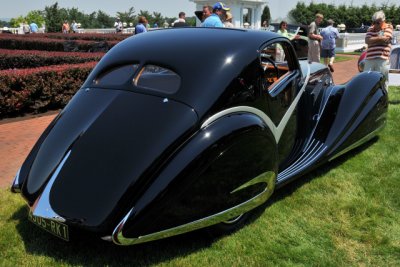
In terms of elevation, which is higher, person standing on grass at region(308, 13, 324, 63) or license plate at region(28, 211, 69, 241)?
license plate at region(28, 211, 69, 241)

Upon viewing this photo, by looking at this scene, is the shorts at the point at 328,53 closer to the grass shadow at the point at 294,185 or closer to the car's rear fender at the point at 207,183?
the grass shadow at the point at 294,185

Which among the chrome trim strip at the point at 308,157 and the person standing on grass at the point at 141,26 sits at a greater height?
the person standing on grass at the point at 141,26

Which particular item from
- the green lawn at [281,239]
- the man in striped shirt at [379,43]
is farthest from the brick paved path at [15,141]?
the man in striped shirt at [379,43]

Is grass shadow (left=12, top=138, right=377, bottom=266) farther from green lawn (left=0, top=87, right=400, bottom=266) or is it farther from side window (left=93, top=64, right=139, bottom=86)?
side window (left=93, top=64, right=139, bottom=86)

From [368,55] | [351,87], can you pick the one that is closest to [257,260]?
[351,87]

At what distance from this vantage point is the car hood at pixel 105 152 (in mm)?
2822

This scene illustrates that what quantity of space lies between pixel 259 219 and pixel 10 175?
2.93m

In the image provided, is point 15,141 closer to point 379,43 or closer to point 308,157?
point 308,157

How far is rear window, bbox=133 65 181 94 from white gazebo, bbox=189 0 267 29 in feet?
98.2

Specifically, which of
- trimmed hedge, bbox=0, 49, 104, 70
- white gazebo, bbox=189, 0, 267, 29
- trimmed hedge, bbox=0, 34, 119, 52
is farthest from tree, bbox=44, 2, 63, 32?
trimmed hedge, bbox=0, 49, 104, 70

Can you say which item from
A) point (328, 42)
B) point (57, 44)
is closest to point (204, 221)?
point (328, 42)

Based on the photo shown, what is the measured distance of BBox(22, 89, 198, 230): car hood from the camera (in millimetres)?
2822

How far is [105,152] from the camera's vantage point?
9.87ft

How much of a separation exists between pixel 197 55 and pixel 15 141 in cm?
376
